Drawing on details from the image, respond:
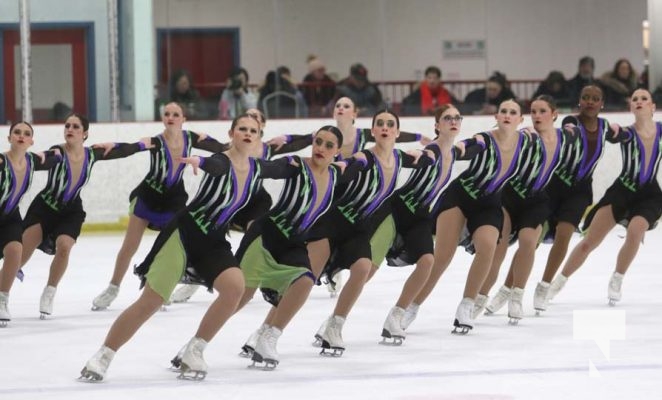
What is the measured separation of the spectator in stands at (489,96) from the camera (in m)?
16.5

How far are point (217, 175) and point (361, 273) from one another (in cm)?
120

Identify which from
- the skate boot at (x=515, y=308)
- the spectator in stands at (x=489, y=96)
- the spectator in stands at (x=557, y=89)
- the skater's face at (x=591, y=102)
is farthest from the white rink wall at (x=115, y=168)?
the skate boot at (x=515, y=308)

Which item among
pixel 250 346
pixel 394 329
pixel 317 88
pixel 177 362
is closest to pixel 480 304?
pixel 394 329

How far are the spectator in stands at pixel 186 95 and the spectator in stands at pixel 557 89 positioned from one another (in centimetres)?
373

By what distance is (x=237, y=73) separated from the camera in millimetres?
16438

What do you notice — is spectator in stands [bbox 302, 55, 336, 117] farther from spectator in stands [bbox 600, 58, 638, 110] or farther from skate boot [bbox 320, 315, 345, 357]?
skate boot [bbox 320, 315, 345, 357]

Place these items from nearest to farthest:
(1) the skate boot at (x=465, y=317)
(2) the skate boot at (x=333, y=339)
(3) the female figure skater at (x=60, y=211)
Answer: (2) the skate boot at (x=333, y=339), (1) the skate boot at (x=465, y=317), (3) the female figure skater at (x=60, y=211)

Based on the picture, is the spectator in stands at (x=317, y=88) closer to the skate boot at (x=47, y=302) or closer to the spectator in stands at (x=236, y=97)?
the spectator in stands at (x=236, y=97)

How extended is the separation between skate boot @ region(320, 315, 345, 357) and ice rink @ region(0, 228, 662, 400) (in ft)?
0.26

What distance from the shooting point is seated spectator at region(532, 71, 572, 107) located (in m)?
16.6

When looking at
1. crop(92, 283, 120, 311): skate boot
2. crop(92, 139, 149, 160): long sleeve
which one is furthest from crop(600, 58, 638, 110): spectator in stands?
crop(92, 139, 149, 160): long sleeve

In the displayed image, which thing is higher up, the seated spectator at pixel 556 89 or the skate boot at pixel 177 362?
the seated spectator at pixel 556 89

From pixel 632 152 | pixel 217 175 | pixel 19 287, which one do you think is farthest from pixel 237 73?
pixel 217 175

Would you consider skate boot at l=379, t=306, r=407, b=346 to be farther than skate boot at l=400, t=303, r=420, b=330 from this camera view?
No
